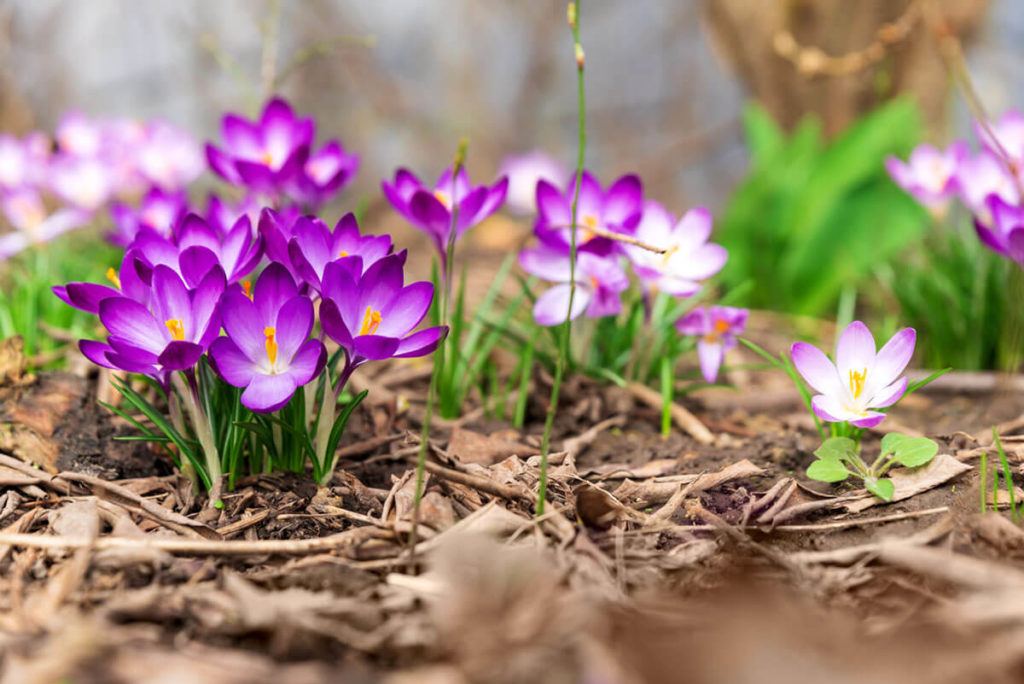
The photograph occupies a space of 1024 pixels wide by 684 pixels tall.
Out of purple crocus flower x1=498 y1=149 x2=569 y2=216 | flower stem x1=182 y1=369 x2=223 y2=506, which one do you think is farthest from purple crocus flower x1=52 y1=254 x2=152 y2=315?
purple crocus flower x1=498 y1=149 x2=569 y2=216

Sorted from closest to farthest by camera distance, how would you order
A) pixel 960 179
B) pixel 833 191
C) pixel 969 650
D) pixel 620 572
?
pixel 969 650, pixel 620 572, pixel 960 179, pixel 833 191

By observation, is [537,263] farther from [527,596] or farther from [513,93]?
[513,93]

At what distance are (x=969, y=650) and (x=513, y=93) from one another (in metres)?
5.35

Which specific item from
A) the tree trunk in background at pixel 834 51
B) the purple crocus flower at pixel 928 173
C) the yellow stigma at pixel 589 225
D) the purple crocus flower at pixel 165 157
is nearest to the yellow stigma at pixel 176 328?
the yellow stigma at pixel 589 225

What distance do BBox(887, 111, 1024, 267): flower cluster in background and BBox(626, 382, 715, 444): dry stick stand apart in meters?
0.70

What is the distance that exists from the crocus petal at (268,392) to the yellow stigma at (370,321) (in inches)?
5.3

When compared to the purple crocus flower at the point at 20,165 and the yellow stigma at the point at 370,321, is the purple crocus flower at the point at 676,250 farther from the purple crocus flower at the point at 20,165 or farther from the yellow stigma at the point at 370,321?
the purple crocus flower at the point at 20,165

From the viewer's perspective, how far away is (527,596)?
84 centimetres

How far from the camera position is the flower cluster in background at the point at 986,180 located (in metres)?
1.57

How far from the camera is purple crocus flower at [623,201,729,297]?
1.62 meters

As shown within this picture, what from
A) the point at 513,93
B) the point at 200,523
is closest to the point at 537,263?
the point at 200,523

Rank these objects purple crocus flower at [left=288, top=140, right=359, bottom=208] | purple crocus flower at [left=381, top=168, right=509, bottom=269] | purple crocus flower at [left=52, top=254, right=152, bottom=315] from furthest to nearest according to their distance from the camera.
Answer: purple crocus flower at [left=288, top=140, right=359, bottom=208] → purple crocus flower at [left=381, top=168, right=509, bottom=269] → purple crocus flower at [left=52, top=254, right=152, bottom=315]

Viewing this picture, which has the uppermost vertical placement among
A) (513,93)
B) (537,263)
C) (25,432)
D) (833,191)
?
(513,93)

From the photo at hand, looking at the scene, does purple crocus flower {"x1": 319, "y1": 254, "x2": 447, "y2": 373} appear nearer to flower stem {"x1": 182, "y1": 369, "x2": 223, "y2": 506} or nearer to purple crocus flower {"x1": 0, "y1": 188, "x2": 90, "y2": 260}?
flower stem {"x1": 182, "y1": 369, "x2": 223, "y2": 506}
